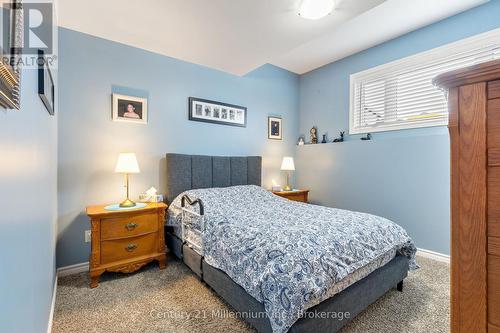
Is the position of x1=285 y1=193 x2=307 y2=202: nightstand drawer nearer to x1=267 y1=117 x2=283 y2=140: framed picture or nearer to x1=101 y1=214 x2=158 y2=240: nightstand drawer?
x1=267 y1=117 x2=283 y2=140: framed picture

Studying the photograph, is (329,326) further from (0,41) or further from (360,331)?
(0,41)

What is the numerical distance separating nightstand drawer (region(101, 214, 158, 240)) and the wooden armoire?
7.81 feet

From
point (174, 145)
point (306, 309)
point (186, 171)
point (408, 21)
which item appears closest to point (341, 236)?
point (306, 309)

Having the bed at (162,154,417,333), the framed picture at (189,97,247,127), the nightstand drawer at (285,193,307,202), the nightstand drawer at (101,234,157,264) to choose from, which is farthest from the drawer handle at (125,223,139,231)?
the nightstand drawer at (285,193,307,202)

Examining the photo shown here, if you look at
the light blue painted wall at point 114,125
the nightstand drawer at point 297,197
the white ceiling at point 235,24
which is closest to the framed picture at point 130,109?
the light blue painted wall at point 114,125

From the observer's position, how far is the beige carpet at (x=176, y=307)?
1587 mm

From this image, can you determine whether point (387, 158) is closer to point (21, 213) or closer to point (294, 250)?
point (294, 250)

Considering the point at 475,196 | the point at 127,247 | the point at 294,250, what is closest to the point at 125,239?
the point at 127,247

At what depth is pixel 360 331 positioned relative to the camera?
1.54 meters

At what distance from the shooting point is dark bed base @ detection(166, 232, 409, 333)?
51.4 inches

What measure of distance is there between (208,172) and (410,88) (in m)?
2.99

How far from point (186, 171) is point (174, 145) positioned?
15.5 inches

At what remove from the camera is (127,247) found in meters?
2.23

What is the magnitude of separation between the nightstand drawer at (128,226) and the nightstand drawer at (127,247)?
0.18ft
